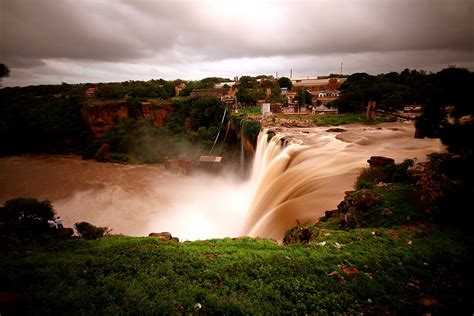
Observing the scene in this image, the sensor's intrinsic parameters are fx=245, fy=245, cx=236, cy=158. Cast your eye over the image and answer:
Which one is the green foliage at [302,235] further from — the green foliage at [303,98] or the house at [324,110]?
the green foliage at [303,98]

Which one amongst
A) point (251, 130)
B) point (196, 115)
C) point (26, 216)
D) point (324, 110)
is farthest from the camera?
point (196, 115)

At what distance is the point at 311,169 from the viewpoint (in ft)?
46.1

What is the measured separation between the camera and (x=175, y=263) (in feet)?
22.4

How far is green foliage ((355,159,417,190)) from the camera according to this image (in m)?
10.6

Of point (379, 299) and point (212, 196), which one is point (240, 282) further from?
point (212, 196)

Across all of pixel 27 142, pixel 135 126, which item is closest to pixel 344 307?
pixel 135 126

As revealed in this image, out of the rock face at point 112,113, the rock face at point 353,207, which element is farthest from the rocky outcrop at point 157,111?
the rock face at point 353,207

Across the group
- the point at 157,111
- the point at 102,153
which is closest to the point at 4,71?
the point at 102,153

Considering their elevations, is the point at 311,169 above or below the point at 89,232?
above

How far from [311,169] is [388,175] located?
13.1 feet

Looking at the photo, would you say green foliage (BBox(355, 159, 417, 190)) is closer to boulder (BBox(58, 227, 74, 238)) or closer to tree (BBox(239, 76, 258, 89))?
boulder (BBox(58, 227, 74, 238))

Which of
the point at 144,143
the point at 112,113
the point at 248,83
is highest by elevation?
the point at 248,83

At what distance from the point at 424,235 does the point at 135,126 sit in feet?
148

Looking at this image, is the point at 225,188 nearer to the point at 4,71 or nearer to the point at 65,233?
the point at 65,233
